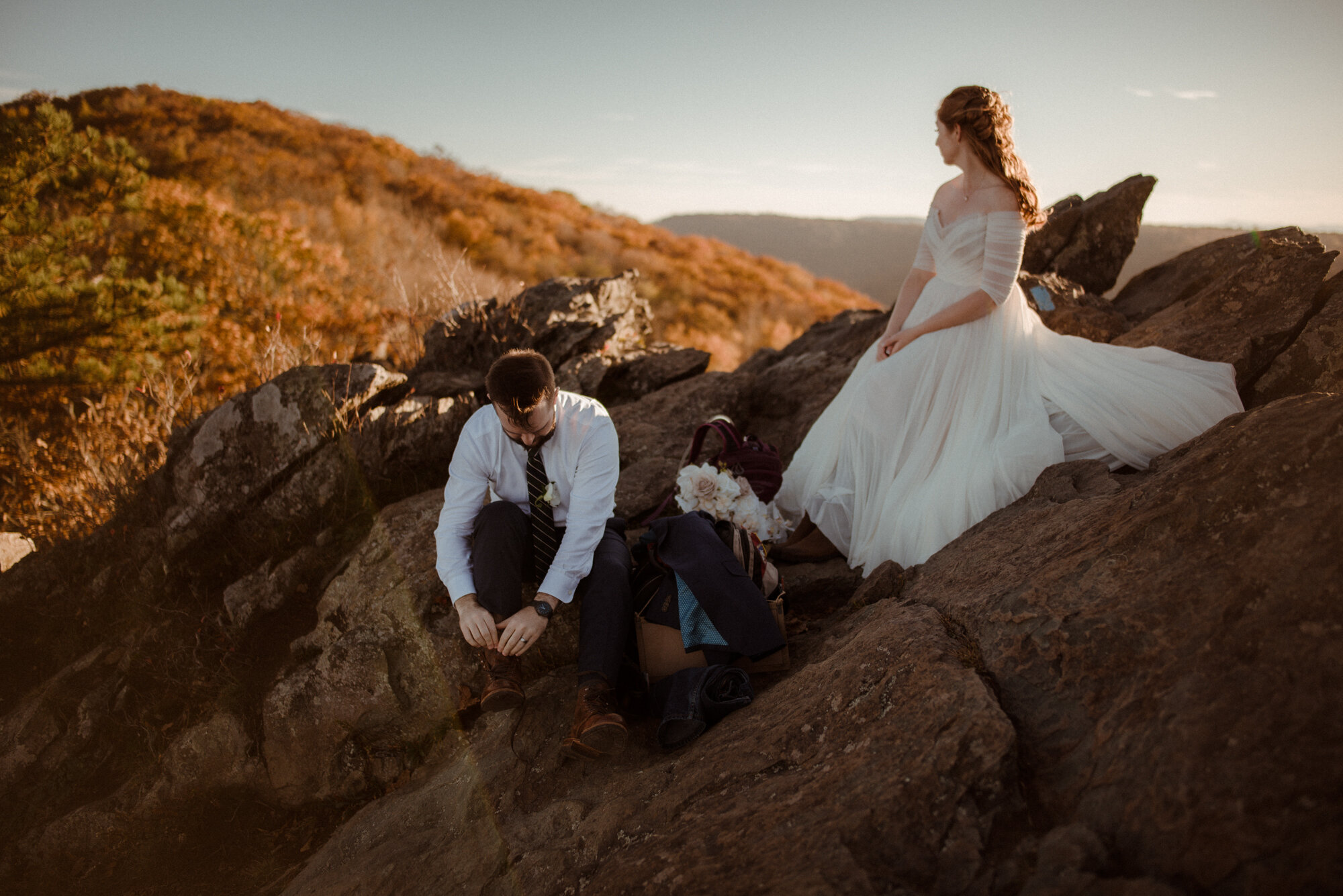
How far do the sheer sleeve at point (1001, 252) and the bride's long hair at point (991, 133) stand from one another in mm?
107

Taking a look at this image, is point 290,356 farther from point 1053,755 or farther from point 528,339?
point 1053,755

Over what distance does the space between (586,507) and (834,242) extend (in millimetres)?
40539

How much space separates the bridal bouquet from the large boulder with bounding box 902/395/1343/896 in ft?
4.01

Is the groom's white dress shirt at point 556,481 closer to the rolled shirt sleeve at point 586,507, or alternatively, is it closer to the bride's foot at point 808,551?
the rolled shirt sleeve at point 586,507

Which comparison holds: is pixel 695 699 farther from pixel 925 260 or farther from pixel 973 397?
pixel 925 260

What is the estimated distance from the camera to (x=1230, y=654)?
59.9 inches

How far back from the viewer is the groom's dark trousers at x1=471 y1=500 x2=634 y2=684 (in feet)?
8.84

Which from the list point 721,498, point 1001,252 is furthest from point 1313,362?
point 721,498

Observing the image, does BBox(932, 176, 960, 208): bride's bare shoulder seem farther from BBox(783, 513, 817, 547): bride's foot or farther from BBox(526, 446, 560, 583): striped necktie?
BBox(526, 446, 560, 583): striped necktie

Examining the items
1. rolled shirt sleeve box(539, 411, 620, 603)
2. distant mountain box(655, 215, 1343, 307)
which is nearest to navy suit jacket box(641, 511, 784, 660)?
rolled shirt sleeve box(539, 411, 620, 603)

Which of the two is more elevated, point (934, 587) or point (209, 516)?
point (209, 516)

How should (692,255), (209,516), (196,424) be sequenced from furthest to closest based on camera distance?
(692,255)
(196,424)
(209,516)

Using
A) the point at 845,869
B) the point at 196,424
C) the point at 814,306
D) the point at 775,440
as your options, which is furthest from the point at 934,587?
the point at 814,306

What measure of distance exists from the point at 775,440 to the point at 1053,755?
3.67m
